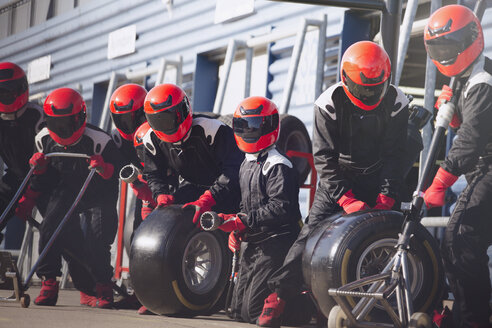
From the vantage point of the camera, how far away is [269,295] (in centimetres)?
563

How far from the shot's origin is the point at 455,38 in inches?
196

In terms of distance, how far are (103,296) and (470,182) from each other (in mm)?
3594

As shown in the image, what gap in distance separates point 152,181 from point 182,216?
0.79 meters

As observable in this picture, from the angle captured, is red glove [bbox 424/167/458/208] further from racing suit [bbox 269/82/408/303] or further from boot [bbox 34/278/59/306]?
boot [bbox 34/278/59/306]

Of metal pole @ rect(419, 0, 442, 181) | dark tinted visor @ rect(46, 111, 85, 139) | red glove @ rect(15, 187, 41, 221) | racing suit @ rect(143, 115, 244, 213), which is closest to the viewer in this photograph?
racing suit @ rect(143, 115, 244, 213)

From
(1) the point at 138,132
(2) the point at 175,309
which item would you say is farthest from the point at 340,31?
(2) the point at 175,309

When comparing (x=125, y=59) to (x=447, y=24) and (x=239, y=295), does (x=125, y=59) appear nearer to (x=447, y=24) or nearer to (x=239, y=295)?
(x=239, y=295)

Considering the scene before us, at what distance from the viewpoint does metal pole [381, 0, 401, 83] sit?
5312 millimetres

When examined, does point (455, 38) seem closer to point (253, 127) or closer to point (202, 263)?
point (253, 127)

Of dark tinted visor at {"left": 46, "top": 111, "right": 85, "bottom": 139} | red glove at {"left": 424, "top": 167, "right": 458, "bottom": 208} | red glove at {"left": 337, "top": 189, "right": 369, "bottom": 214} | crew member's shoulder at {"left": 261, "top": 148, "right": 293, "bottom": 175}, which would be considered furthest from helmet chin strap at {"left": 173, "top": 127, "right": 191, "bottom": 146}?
red glove at {"left": 424, "top": 167, "right": 458, "bottom": 208}

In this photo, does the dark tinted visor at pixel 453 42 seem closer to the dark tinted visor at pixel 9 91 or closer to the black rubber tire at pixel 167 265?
the black rubber tire at pixel 167 265

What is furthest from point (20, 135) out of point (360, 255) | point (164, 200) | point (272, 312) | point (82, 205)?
point (360, 255)

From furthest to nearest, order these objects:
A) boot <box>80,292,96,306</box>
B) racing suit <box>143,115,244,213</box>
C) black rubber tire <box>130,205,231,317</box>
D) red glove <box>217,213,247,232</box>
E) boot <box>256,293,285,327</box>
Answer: boot <box>80,292,96,306</box> → racing suit <box>143,115,244,213</box> → black rubber tire <box>130,205,231,317</box> → red glove <box>217,213,247,232</box> → boot <box>256,293,285,327</box>

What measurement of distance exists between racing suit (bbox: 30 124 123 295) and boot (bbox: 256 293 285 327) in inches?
87.7
